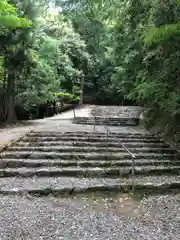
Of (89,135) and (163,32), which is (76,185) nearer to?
(163,32)

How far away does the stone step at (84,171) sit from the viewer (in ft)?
20.8

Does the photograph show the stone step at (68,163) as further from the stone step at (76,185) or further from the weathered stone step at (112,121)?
the weathered stone step at (112,121)

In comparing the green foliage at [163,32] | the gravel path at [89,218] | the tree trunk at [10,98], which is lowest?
the gravel path at [89,218]

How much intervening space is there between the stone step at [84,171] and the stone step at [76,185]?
18 centimetres

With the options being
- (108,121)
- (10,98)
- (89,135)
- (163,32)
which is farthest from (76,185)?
(108,121)

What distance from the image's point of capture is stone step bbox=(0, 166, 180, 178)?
6332mm

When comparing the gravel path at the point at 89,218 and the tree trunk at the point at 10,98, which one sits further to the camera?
the tree trunk at the point at 10,98

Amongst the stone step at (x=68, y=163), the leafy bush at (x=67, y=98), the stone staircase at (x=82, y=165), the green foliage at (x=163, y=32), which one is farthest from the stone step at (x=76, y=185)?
the leafy bush at (x=67, y=98)

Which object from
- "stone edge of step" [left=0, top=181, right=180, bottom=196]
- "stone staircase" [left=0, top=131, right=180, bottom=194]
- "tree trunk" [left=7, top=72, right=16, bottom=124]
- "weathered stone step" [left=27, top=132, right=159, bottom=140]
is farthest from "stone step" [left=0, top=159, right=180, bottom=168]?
"tree trunk" [left=7, top=72, right=16, bottom=124]

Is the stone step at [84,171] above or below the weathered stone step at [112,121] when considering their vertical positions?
below

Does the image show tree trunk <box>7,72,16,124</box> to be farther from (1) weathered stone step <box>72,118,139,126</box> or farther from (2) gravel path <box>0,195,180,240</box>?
(2) gravel path <box>0,195,180,240</box>

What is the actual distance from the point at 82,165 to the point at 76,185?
125cm

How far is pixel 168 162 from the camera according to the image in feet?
24.6

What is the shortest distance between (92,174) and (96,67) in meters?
19.2
